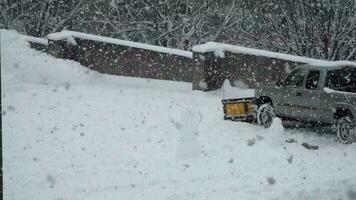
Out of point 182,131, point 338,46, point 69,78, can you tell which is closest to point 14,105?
point 69,78

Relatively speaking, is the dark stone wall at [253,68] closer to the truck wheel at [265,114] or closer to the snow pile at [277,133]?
the truck wheel at [265,114]

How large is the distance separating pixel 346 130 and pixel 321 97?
0.93m

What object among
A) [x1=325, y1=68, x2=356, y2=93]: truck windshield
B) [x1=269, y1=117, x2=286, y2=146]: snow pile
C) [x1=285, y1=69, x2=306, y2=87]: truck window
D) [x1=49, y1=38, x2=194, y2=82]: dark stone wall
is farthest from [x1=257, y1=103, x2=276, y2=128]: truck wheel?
[x1=49, y1=38, x2=194, y2=82]: dark stone wall

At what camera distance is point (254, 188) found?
8469 mm

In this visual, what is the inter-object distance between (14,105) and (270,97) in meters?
7.10

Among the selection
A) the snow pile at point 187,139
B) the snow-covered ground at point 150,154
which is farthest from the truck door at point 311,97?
the snow pile at point 187,139

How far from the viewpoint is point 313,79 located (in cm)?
1282

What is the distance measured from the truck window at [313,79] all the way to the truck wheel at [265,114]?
1641 millimetres

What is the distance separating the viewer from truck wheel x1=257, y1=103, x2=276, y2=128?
14.3 m

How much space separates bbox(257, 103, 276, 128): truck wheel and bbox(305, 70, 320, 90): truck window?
164 centimetres

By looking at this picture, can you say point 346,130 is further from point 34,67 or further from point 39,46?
point 39,46

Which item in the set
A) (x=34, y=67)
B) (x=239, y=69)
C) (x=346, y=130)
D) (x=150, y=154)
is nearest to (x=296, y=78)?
(x=346, y=130)

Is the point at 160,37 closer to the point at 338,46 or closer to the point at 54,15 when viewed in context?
the point at 54,15

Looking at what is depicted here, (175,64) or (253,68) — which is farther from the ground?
(175,64)
